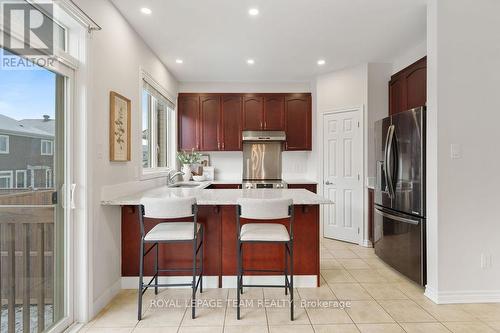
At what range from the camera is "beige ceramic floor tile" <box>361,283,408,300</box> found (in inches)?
102

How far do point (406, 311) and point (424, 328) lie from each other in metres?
0.24

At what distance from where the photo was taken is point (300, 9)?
105 inches

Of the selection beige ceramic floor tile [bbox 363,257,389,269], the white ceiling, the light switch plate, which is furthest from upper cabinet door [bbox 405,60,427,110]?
beige ceramic floor tile [bbox 363,257,389,269]

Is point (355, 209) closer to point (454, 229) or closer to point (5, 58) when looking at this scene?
point (454, 229)

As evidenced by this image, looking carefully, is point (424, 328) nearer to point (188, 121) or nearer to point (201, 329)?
point (201, 329)

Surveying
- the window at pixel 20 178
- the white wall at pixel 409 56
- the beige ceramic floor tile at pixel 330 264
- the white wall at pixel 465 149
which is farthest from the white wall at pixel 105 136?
the white wall at pixel 409 56

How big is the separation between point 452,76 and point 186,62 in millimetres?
3247

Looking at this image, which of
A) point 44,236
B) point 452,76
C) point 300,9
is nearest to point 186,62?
point 300,9

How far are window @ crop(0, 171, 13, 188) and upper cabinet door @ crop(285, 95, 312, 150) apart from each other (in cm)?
404

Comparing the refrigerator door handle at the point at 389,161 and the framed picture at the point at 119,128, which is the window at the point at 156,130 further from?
the refrigerator door handle at the point at 389,161

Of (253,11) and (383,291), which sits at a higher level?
(253,11)

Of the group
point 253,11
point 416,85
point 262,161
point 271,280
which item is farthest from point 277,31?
point 271,280

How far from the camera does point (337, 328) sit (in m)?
2.08

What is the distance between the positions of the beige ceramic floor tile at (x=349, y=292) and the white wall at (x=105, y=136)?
6.93ft
